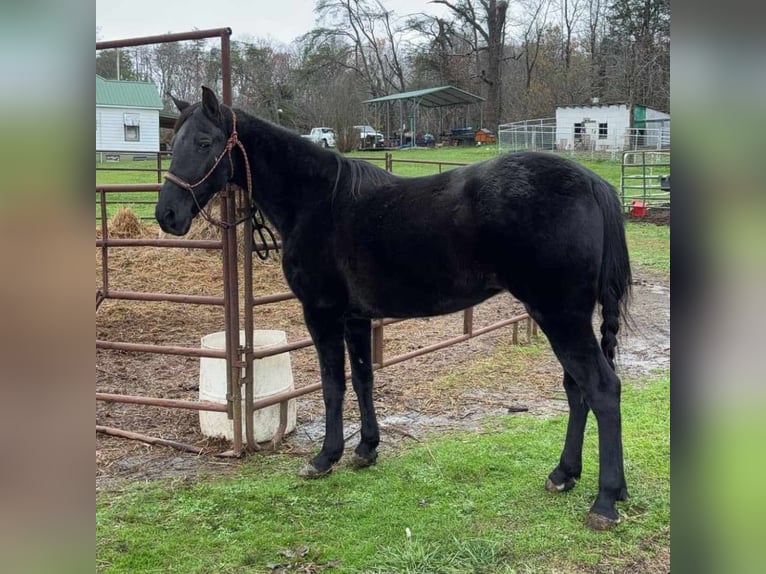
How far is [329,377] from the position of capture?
3.10 m

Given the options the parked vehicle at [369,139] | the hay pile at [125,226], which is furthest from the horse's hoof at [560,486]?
the parked vehicle at [369,139]

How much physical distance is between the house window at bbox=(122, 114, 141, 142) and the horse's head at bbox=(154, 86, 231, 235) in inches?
861

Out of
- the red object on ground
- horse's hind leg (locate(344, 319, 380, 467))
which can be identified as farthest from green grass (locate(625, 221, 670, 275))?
horse's hind leg (locate(344, 319, 380, 467))

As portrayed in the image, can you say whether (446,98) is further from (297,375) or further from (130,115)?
(297,375)

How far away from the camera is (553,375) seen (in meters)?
4.67

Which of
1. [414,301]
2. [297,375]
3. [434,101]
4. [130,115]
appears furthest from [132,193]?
[434,101]

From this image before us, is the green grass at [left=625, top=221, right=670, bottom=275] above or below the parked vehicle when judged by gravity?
below

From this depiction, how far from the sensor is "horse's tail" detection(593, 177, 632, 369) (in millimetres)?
2551

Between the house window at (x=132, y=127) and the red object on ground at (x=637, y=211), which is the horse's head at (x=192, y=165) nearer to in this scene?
the red object on ground at (x=637, y=211)

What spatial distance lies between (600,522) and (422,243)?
54.5 inches

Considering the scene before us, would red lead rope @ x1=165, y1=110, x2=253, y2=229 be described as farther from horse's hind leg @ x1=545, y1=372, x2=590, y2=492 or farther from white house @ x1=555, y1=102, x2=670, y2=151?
white house @ x1=555, y1=102, x2=670, y2=151

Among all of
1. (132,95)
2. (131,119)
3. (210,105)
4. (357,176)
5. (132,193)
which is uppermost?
(132,95)
